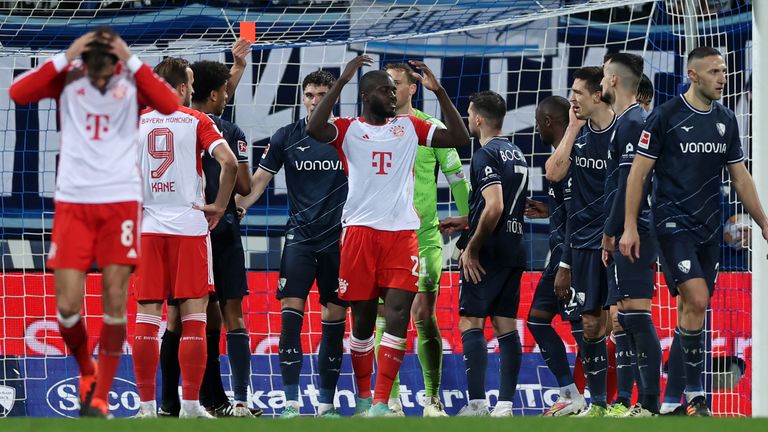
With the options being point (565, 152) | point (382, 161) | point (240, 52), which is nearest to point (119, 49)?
point (382, 161)

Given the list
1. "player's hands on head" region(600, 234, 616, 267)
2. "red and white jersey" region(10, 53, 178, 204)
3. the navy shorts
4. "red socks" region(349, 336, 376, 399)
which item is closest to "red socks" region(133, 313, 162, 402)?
"red socks" region(349, 336, 376, 399)

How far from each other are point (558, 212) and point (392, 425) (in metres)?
3.55

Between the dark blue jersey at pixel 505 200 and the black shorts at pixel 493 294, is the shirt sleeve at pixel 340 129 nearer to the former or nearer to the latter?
the dark blue jersey at pixel 505 200

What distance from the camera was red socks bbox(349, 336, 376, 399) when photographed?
761cm

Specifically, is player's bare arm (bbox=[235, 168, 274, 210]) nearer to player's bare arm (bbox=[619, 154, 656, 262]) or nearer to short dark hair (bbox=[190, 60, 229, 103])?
short dark hair (bbox=[190, 60, 229, 103])

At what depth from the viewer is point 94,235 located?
5609mm

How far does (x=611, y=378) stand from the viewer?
8.53 m

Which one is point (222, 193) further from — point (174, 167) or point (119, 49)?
point (119, 49)

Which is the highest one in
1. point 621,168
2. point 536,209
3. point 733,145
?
point 733,145

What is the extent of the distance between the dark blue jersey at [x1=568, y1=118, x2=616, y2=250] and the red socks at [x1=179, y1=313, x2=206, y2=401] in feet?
7.90

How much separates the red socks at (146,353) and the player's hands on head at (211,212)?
0.62 m

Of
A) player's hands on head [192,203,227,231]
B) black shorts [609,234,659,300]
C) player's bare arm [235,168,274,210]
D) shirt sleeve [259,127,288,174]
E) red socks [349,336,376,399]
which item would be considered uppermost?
shirt sleeve [259,127,288,174]

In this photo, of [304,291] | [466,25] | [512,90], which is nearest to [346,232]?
[304,291]

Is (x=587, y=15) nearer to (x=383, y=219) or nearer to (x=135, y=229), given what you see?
(x=383, y=219)
